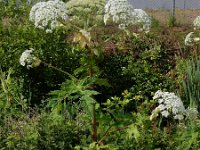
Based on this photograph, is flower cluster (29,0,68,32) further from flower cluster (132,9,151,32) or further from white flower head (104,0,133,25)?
flower cluster (132,9,151,32)

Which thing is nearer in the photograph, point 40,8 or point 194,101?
point 40,8

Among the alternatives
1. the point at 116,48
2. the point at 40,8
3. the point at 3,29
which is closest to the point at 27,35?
the point at 3,29

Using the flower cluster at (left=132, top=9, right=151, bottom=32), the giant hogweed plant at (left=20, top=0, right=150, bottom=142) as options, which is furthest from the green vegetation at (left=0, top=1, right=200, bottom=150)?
the flower cluster at (left=132, top=9, right=151, bottom=32)

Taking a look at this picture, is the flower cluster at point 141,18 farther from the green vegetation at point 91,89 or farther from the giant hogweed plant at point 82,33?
the green vegetation at point 91,89

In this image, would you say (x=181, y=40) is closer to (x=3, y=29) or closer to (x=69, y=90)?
(x=3, y=29)

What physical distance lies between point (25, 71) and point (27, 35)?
512 mm

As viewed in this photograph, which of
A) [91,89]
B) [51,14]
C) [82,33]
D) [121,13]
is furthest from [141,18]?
[91,89]

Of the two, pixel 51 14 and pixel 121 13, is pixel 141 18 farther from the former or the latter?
pixel 51 14

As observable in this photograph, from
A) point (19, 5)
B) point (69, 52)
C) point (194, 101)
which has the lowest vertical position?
point (194, 101)

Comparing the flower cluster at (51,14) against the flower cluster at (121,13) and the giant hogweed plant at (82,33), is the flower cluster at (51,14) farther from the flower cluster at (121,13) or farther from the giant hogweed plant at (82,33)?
the flower cluster at (121,13)

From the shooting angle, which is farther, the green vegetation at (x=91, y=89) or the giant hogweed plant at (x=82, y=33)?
the green vegetation at (x=91, y=89)

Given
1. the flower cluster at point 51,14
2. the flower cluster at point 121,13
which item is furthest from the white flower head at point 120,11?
the flower cluster at point 51,14

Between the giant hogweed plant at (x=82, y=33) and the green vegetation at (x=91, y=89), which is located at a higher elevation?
the giant hogweed plant at (x=82, y=33)

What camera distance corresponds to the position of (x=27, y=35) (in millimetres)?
8055
